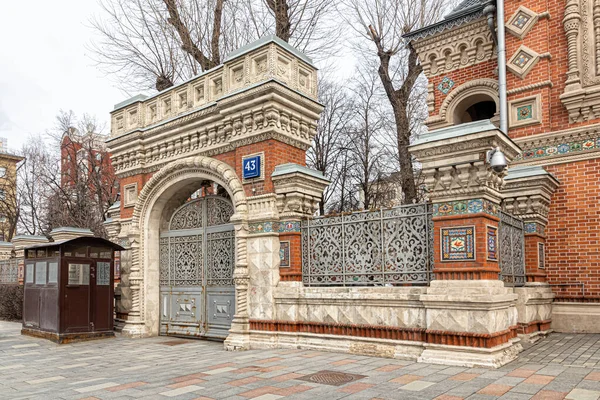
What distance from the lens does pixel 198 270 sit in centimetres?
988

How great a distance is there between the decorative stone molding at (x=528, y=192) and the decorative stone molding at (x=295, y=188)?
3.44 meters

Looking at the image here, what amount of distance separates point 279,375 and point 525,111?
7436 millimetres

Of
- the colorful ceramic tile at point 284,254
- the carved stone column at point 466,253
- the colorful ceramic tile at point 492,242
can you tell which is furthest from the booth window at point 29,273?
the colorful ceramic tile at point 492,242

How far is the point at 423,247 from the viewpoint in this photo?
6824 millimetres

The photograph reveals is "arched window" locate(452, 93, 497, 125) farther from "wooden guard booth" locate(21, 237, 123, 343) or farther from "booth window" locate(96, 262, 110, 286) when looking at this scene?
"booth window" locate(96, 262, 110, 286)

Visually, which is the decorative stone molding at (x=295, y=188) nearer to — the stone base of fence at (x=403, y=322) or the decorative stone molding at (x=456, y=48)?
the stone base of fence at (x=403, y=322)

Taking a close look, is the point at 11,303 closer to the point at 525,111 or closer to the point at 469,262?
the point at 469,262

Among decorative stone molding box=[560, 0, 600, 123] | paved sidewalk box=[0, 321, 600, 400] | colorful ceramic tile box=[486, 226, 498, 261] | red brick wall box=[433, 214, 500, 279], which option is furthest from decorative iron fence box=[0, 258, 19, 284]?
decorative stone molding box=[560, 0, 600, 123]

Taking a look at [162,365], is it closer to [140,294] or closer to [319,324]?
[319,324]

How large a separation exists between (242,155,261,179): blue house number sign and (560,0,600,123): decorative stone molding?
6029mm

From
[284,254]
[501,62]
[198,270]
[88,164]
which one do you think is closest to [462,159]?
[284,254]

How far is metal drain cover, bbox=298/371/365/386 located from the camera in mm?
5440

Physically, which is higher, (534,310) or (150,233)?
(150,233)

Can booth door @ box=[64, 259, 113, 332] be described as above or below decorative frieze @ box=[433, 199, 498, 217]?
below
